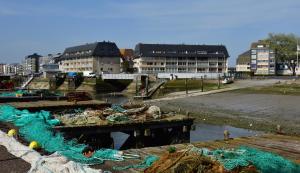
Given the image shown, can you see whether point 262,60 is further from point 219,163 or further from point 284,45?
point 219,163

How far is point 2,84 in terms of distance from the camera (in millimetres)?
43875

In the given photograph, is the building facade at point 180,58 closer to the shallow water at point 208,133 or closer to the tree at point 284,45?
the tree at point 284,45

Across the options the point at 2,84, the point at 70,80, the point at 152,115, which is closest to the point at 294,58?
the point at 70,80

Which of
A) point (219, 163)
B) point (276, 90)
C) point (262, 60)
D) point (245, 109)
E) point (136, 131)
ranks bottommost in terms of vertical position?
point (245, 109)

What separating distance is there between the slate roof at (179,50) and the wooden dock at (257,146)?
367 ft

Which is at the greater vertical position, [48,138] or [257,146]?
[48,138]

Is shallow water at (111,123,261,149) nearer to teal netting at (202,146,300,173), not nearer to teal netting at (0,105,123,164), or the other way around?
teal netting at (0,105,123,164)

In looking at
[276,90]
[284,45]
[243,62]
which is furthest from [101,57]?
[276,90]

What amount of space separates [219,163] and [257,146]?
480 centimetres

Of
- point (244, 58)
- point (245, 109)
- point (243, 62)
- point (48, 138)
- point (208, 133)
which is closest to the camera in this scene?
point (48, 138)

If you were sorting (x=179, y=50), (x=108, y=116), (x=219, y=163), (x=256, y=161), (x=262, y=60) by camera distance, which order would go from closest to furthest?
(x=219, y=163)
(x=256, y=161)
(x=108, y=116)
(x=179, y=50)
(x=262, y=60)

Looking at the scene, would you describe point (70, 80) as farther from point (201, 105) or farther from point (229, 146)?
point (229, 146)

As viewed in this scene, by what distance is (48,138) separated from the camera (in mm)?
→ 10891

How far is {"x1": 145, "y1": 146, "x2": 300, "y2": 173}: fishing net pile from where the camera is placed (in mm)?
6641
